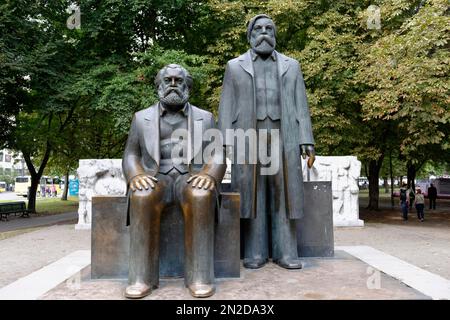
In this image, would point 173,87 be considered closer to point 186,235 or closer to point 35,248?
point 186,235

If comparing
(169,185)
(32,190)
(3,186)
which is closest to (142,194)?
(169,185)

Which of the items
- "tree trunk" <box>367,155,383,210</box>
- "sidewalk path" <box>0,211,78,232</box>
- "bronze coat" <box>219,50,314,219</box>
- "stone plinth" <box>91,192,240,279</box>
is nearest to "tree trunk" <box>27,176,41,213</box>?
"sidewalk path" <box>0,211,78,232</box>

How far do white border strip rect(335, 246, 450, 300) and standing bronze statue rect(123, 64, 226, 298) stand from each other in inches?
80.9

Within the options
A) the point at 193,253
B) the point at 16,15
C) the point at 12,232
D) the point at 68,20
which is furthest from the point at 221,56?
the point at 193,253

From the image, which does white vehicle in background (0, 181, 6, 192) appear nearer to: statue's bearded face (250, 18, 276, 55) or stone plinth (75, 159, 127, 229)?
stone plinth (75, 159, 127, 229)

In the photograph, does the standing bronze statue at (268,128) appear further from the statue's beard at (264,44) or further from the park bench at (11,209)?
the park bench at (11,209)

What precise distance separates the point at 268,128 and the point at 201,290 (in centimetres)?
224

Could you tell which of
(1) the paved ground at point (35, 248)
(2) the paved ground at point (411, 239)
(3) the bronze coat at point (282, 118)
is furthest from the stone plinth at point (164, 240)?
(2) the paved ground at point (411, 239)

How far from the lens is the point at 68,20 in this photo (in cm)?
1872

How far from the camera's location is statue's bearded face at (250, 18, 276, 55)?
18.4ft

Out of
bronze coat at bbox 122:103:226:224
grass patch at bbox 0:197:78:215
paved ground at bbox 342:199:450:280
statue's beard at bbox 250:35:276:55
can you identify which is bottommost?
paved ground at bbox 342:199:450:280

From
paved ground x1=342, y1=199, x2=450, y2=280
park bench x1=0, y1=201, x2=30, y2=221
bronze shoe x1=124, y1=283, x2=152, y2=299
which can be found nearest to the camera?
bronze shoe x1=124, y1=283, x2=152, y2=299

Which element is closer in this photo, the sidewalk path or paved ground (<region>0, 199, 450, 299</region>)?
paved ground (<region>0, 199, 450, 299</region>)

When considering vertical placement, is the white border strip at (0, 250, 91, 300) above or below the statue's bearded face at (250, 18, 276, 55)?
below
